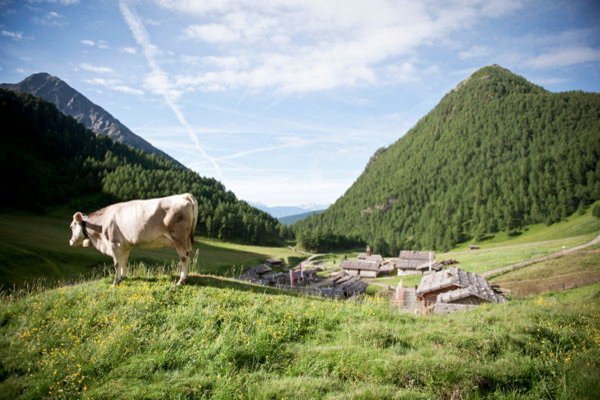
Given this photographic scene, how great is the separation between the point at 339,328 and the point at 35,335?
→ 7.89 meters

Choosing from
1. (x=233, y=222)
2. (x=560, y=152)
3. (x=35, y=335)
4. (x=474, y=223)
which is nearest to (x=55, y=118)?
(x=233, y=222)

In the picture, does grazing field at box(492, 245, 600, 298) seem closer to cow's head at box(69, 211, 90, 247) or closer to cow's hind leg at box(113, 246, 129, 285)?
cow's hind leg at box(113, 246, 129, 285)

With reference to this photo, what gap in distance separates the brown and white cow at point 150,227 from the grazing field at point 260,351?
1712 millimetres

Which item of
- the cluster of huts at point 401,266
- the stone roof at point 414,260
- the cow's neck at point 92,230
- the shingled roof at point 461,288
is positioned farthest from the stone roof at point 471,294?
the stone roof at point 414,260

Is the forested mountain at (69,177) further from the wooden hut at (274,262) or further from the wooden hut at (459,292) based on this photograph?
the wooden hut at (459,292)

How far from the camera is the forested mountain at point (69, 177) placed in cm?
12775

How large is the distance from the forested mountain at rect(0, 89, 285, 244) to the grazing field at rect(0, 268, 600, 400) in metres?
145

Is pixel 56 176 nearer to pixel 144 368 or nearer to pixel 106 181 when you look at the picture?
pixel 106 181

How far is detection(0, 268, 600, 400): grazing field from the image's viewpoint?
20.5ft

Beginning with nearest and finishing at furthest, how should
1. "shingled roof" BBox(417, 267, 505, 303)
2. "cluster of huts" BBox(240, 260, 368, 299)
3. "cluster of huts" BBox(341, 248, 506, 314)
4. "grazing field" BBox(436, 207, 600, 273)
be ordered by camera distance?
1. "cluster of huts" BBox(341, 248, 506, 314)
2. "shingled roof" BBox(417, 267, 505, 303)
3. "cluster of huts" BBox(240, 260, 368, 299)
4. "grazing field" BBox(436, 207, 600, 273)

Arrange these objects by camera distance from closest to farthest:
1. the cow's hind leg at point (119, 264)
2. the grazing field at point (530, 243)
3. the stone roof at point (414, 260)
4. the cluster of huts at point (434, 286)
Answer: the cow's hind leg at point (119, 264) < the cluster of huts at point (434, 286) < the grazing field at point (530, 243) < the stone roof at point (414, 260)

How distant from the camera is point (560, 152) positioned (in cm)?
18775

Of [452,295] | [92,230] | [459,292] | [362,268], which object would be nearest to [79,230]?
[92,230]

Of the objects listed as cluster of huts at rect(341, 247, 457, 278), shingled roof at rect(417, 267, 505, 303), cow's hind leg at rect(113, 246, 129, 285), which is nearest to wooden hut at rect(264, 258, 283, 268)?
cluster of huts at rect(341, 247, 457, 278)
